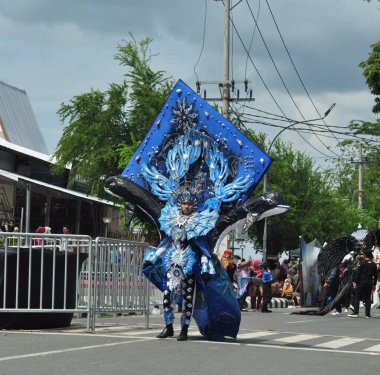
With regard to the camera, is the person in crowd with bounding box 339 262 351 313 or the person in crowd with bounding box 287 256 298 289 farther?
the person in crowd with bounding box 287 256 298 289

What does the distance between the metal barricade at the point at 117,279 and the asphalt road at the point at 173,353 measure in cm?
34

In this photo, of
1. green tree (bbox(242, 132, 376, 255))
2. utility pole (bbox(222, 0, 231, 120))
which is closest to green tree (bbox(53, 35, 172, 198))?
utility pole (bbox(222, 0, 231, 120))

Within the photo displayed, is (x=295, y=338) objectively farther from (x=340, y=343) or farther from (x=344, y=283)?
(x=344, y=283)

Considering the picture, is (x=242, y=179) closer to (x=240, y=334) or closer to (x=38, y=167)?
(x=240, y=334)

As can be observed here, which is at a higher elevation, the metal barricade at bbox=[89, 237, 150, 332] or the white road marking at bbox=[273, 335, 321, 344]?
the metal barricade at bbox=[89, 237, 150, 332]

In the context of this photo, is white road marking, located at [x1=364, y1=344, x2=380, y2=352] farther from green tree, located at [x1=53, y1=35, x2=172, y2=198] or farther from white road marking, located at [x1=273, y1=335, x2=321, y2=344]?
green tree, located at [x1=53, y1=35, x2=172, y2=198]

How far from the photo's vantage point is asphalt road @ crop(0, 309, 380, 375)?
9.33 m

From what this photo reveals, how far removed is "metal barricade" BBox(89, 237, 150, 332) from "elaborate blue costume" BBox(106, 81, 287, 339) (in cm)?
130

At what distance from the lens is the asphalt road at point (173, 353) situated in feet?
30.6

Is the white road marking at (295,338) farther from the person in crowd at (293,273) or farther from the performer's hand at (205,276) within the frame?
the person in crowd at (293,273)

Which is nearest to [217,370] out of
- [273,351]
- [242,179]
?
[273,351]

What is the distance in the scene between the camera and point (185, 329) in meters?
12.5

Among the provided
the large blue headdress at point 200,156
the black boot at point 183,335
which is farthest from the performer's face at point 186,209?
the black boot at point 183,335

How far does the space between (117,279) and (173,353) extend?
4.12 m
